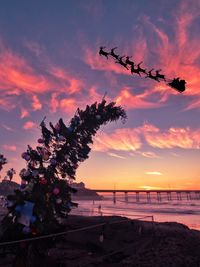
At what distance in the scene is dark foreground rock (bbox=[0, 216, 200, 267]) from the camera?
53.9 ft

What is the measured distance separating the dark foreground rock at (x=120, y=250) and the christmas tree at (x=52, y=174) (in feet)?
4.30

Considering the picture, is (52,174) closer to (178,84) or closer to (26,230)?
(26,230)

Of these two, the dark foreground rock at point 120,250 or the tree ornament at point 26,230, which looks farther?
the dark foreground rock at point 120,250

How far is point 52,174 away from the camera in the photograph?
60.1ft

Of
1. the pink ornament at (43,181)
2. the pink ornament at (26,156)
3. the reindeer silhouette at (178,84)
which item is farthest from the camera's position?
the pink ornament at (26,156)

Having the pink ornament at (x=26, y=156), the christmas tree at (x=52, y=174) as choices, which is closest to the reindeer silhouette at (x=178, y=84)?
the christmas tree at (x=52, y=174)

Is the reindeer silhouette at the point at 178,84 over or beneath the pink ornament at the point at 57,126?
beneath

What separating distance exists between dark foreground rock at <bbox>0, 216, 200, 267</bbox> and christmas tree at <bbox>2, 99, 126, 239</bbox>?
1.31 metres

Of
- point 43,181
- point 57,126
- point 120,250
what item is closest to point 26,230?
point 43,181

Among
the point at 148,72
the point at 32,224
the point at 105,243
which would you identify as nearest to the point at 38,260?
the point at 32,224

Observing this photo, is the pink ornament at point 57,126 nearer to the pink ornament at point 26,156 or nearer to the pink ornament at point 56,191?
the pink ornament at point 26,156

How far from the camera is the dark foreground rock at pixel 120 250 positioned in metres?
16.4

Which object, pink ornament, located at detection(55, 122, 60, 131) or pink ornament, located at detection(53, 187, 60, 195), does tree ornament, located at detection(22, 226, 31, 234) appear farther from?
pink ornament, located at detection(55, 122, 60, 131)

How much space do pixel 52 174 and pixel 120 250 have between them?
25.8 ft
